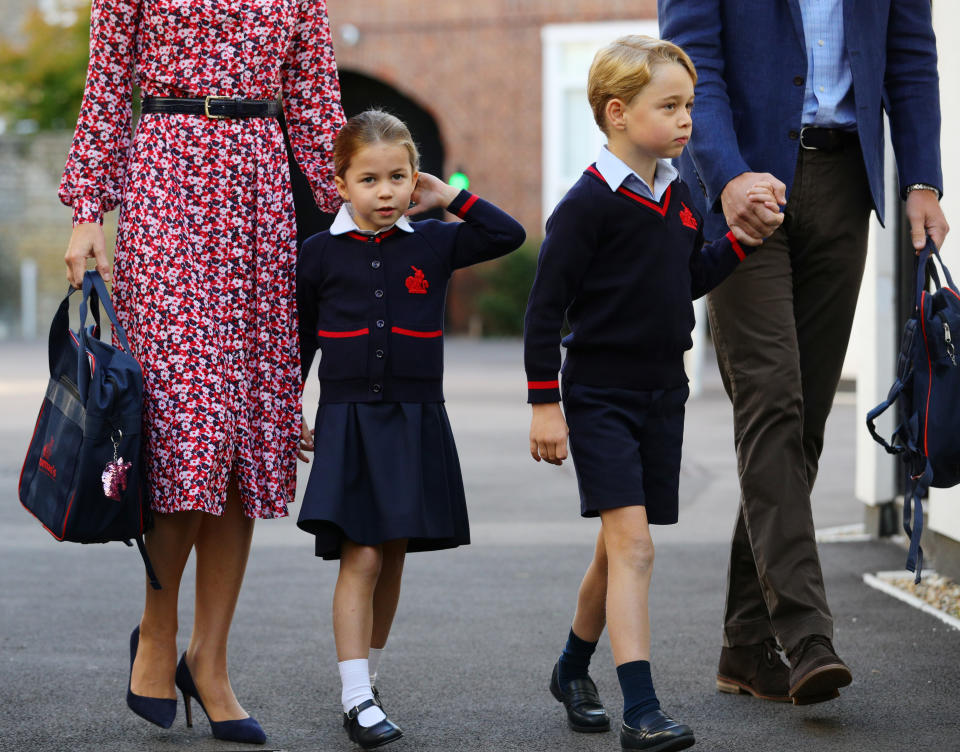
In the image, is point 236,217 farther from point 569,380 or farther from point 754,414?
point 754,414

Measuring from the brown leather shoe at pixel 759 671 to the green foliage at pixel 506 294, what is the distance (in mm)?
20709

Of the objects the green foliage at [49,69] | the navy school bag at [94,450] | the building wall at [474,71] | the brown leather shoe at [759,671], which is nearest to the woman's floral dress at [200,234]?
the navy school bag at [94,450]

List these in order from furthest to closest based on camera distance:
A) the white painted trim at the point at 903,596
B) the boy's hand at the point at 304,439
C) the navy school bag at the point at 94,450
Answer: the white painted trim at the point at 903,596 < the boy's hand at the point at 304,439 < the navy school bag at the point at 94,450

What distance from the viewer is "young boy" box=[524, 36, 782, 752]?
11.1ft

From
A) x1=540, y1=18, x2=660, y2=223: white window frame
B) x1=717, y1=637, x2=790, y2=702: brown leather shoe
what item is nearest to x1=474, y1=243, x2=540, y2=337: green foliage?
x1=540, y1=18, x2=660, y2=223: white window frame

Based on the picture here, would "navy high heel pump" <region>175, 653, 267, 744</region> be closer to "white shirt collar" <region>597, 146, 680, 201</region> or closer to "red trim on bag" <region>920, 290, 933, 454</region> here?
"white shirt collar" <region>597, 146, 680, 201</region>

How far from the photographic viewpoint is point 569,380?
350cm

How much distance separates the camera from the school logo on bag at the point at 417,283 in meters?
3.57

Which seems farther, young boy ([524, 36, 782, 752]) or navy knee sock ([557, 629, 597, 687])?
navy knee sock ([557, 629, 597, 687])

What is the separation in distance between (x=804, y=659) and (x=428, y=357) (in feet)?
3.62

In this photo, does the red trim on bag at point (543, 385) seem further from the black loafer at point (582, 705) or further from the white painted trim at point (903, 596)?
the white painted trim at point (903, 596)

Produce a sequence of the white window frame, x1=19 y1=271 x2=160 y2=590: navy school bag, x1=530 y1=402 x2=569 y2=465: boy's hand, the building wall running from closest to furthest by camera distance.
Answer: x1=19 y1=271 x2=160 y2=590: navy school bag → x1=530 y1=402 x2=569 y2=465: boy's hand → the white window frame → the building wall

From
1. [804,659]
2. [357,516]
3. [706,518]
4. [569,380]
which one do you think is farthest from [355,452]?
[706,518]

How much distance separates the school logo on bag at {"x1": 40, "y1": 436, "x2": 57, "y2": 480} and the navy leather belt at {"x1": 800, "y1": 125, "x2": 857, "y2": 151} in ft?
6.29
